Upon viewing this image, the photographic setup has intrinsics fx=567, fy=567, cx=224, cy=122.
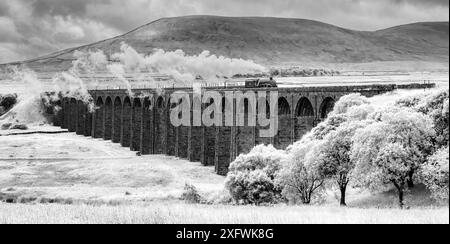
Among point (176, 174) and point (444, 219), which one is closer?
point (444, 219)

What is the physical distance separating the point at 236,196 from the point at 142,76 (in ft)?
364

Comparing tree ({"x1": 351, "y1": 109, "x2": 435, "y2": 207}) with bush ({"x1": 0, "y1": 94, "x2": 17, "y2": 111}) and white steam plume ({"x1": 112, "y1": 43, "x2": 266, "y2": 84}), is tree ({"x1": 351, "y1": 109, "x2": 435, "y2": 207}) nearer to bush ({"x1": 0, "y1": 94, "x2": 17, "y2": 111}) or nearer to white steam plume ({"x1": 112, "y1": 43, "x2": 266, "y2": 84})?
white steam plume ({"x1": 112, "y1": 43, "x2": 266, "y2": 84})

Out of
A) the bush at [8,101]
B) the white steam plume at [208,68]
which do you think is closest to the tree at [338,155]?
the white steam plume at [208,68]

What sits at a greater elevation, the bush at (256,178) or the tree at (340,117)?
the tree at (340,117)

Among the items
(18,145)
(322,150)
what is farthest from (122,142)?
(322,150)

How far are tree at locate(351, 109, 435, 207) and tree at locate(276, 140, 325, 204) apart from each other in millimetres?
5106

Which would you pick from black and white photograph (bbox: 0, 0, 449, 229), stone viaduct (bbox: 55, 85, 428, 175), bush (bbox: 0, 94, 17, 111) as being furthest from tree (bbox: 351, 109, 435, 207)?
bush (bbox: 0, 94, 17, 111)

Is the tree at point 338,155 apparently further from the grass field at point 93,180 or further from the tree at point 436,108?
the tree at point 436,108

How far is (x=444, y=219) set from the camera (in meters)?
12.4

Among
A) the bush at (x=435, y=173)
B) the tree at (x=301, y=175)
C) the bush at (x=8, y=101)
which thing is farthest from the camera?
the bush at (x=8, y=101)

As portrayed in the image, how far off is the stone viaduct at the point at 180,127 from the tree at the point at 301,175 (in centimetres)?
1429

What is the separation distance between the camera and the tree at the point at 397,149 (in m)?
25.5

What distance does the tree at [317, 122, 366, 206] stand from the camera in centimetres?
3158
